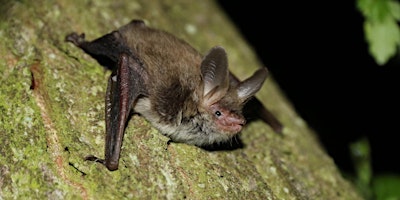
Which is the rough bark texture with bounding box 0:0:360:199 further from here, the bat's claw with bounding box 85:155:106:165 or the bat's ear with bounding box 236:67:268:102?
the bat's ear with bounding box 236:67:268:102

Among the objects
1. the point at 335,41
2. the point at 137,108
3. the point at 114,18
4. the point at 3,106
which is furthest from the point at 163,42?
the point at 335,41

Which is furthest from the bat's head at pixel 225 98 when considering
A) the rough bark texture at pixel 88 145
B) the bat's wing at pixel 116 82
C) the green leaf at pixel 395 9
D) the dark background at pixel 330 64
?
the dark background at pixel 330 64

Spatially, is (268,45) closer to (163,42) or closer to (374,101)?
(374,101)

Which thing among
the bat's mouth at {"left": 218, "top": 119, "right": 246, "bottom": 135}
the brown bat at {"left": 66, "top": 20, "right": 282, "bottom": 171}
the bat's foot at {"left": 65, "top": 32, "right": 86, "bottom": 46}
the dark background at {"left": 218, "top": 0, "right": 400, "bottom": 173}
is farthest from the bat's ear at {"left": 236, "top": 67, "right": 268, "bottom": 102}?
the dark background at {"left": 218, "top": 0, "right": 400, "bottom": 173}

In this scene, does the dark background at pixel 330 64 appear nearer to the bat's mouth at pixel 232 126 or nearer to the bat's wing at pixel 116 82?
the bat's mouth at pixel 232 126

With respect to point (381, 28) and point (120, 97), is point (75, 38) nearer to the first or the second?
point (120, 97)
